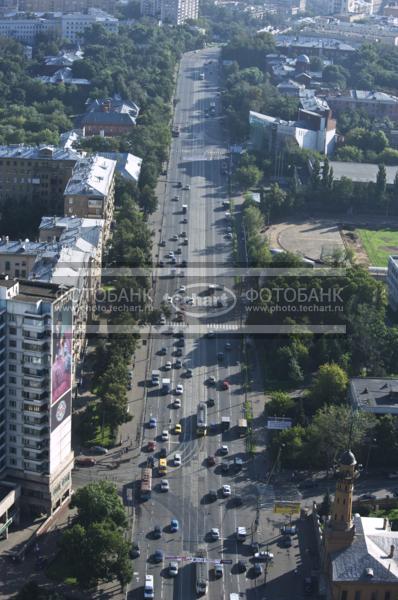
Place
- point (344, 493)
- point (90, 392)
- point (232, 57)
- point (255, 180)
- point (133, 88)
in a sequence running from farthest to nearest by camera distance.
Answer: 1. point (232, 57)
2. point (133, 88)
3. point (255, 180)
4. point (90, 392)
5. point (344, 493)

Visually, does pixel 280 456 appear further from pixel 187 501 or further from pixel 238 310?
pixel 238 310

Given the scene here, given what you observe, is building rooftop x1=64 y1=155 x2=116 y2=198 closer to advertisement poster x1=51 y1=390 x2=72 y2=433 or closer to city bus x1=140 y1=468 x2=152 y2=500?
city bus x1=140 y1=468 x2=152 y2=500

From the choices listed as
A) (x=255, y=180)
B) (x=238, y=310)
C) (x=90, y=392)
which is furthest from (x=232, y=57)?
(x=90, y=392)

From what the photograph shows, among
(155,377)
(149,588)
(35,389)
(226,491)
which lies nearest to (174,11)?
(155,377)

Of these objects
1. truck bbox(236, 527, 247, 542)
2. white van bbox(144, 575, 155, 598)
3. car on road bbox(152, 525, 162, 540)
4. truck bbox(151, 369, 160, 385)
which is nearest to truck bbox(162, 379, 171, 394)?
truck bbox(151, 369, 160, 385)

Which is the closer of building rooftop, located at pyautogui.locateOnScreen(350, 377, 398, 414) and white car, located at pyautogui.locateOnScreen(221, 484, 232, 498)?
white car, located at pyautogui.locateOnScreen(221, 484, 232, 498)

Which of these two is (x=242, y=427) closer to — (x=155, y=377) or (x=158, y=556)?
(x=155, y=377)
